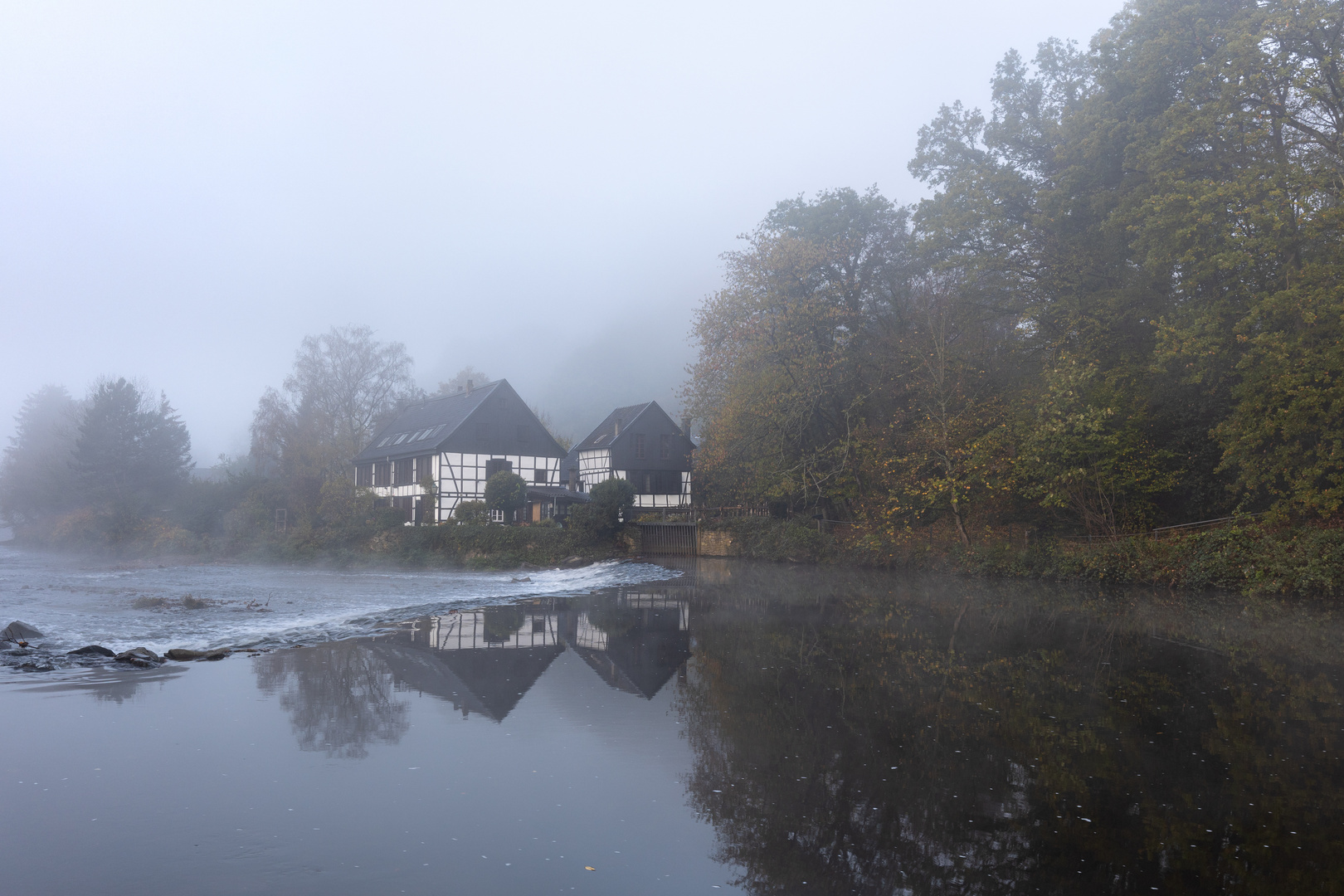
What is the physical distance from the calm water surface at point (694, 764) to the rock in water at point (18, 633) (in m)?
0.55

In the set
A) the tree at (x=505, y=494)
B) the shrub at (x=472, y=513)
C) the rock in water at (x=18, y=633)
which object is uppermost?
the tree at (x=505, y=494)

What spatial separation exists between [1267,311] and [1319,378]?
5.91 feet

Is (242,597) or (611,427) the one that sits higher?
(611,427)

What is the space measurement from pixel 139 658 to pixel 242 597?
10.5 meters

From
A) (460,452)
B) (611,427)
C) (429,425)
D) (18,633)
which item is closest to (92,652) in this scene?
(18,633)

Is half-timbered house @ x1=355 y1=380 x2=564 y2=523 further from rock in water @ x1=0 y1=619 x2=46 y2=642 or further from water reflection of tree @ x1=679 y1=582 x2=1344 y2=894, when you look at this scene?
water reflection of tree @ x1=679 y1=582 x2=1344 y2=894

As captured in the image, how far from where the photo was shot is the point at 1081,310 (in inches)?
913

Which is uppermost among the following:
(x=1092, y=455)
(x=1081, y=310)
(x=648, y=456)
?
(x=1081, y=310)

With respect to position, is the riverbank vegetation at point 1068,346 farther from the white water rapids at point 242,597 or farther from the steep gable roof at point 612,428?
the steep gable roof at point 612,428

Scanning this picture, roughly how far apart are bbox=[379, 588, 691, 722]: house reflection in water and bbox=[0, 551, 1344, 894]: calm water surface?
0.09 metres

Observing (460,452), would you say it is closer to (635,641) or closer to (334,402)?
(334,402)

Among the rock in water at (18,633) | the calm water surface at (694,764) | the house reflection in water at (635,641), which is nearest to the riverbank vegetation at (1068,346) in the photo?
the calm water surface at (694,764)

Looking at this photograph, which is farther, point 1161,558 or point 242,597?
point 242,597

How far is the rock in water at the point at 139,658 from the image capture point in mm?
10117
